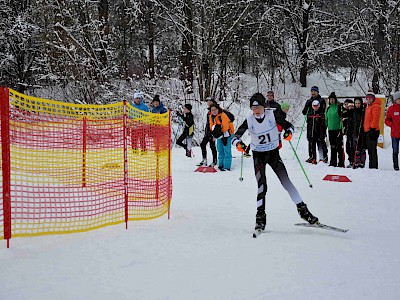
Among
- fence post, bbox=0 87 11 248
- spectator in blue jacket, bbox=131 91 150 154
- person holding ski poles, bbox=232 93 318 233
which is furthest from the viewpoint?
spectator in blue jacket, bbox=131 91 150 154

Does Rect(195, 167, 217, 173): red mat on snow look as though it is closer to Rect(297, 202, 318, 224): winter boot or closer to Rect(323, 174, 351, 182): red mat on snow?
Rect(323, 174, 351, 182): red mat on snow

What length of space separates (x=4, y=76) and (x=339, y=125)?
72.7 feet

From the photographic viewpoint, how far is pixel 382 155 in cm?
1344

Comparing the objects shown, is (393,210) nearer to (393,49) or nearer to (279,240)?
(279,240)

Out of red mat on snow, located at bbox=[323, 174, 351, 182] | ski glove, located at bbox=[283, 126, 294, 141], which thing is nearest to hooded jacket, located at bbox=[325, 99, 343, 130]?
red mat on snow, located at bbox=[323, 174, 351, 182]

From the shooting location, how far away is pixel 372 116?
1089 cm

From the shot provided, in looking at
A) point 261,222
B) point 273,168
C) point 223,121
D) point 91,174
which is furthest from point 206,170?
point 261,222

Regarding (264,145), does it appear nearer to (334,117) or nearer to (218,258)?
(218,258)

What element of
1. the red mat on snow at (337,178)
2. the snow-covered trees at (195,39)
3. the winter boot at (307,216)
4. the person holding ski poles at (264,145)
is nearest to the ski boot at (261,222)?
the person holding ski poles at (264,145)

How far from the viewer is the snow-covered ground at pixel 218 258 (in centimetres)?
377

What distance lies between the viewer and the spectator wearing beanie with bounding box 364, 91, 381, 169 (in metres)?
10.8

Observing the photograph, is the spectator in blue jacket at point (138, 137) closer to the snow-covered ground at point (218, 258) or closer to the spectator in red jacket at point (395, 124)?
the snow-covered ground at point (218, 258)

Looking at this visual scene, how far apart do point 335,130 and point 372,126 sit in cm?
98

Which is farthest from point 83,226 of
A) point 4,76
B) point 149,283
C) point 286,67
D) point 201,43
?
point 286,67
